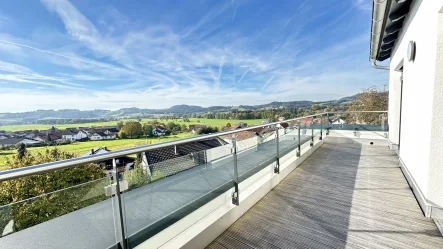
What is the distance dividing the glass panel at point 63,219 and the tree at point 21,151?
26.8 meters

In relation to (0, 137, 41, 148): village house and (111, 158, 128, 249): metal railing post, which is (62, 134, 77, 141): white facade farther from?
(111, 158, 128, 249): metal railing post

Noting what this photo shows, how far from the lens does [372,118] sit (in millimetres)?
7262

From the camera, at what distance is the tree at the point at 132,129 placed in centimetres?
2731

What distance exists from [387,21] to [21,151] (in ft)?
99.4

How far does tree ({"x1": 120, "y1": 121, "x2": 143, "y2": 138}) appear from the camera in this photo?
2731 centimetres

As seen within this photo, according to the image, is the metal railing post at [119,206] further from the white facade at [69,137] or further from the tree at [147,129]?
the white facade at [69,137]

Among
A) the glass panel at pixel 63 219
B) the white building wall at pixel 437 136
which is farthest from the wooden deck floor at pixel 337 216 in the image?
the glass panel at pixel 63 219

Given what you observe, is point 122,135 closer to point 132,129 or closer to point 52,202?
point 132,129

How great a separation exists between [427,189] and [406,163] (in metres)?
1.43

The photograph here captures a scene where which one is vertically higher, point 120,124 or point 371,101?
point 371,101

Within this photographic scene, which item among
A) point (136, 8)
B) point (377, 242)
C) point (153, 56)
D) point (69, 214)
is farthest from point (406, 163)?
point (153, 56)

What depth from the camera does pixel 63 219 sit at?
1.25 metres

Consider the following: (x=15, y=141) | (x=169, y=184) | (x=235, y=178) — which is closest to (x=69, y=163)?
(x=169, y=184)

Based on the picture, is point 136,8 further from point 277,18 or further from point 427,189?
point 427,189
